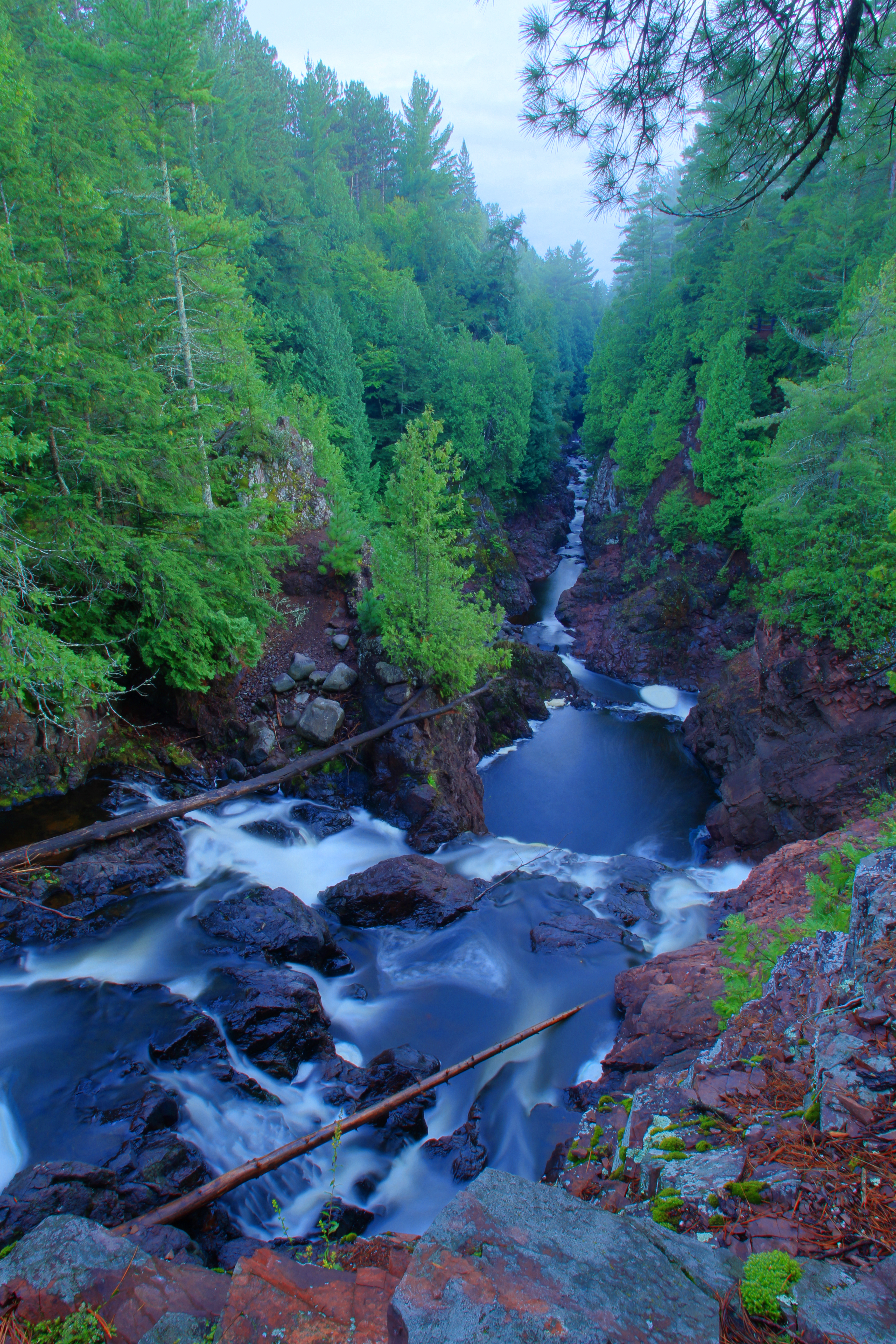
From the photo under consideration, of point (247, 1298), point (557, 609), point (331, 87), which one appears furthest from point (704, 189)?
point (331, 87)

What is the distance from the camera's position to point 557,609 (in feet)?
91.9

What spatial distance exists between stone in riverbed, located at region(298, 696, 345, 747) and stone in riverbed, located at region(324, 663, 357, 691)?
0.54 meters

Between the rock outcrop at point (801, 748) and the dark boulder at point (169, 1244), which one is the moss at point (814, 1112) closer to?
the dark boulder at point (169, 1244)

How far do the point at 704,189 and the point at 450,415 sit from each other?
→ 24.6 m

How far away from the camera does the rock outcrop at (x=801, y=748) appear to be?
42.2 ft

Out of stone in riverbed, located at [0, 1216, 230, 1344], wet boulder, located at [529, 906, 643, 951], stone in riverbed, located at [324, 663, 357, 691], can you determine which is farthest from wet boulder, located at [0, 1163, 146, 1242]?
stone in riverbed, located at [324, 663, 357, 691]

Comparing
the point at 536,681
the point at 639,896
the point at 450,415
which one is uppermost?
the point at 450,415

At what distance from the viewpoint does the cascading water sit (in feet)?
19.4

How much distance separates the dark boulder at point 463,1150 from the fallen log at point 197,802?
6188 millimetres

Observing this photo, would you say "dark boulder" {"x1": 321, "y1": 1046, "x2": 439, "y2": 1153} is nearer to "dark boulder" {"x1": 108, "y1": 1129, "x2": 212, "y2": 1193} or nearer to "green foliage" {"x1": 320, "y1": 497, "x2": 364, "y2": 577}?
"dark boulder" {"x1": 108, "y1": 1129, "x2": 212, "y2": 1193}

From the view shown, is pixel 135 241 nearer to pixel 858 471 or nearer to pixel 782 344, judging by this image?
pixel 858 471

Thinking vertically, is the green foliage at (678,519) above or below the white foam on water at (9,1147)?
above

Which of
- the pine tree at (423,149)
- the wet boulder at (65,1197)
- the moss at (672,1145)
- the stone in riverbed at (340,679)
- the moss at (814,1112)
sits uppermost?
the pine tree at (423,149)

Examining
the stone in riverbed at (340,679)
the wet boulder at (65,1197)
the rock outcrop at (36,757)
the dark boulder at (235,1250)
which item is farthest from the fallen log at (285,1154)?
the stone in riverbed at (340,679)
